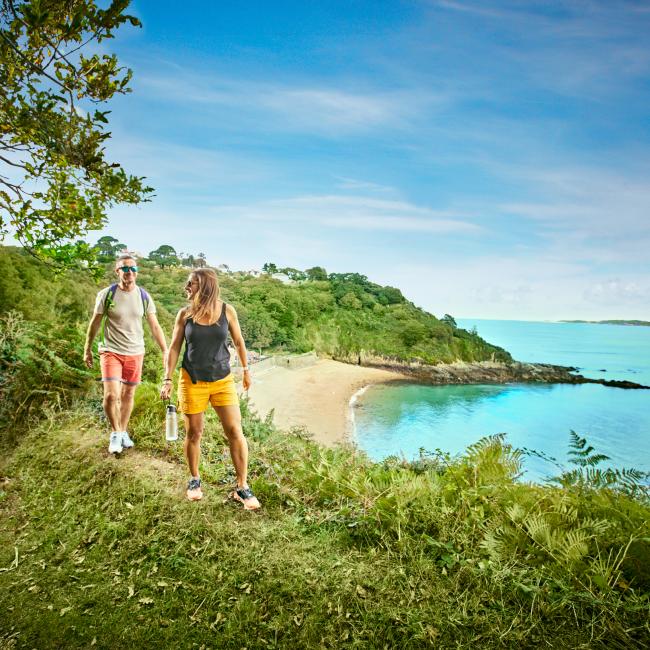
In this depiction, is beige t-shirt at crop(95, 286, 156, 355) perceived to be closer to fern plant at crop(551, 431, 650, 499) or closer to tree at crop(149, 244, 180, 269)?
fern plant at crop(551, 431, 650, 499)

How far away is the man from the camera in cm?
396

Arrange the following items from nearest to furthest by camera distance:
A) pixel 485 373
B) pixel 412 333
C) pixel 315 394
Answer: pixel 315 394 → pixel 485 373 → pixel 412 333

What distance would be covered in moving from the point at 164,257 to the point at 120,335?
2794 cm

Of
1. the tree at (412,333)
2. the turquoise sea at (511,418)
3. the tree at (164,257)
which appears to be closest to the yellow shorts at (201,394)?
the turquoise sea at (511,418)

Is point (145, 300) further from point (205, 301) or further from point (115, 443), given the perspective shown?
point (115, 443)

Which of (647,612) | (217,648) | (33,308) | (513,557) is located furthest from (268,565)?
(33,308)

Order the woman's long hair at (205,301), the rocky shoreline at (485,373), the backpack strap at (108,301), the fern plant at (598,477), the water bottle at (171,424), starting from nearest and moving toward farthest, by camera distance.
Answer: the woman's long hair at (205,301)
the fern plant at (598,477)
the water bottle at (171,424)
the backpack strap at (108,301)
the rocky shoreline at (485,373)

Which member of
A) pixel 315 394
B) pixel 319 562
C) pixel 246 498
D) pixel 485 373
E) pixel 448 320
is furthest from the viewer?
pixel 448 320

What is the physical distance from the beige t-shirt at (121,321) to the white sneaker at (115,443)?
2.94 ft

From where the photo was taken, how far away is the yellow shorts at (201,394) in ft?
10.5

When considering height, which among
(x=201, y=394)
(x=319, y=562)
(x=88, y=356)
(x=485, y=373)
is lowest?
(x=485, y=373)

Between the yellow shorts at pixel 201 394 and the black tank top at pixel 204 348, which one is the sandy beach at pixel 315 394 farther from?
the black tank top at pixel 204 348

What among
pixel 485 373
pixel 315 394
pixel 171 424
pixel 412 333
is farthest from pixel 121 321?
pixel 412 333

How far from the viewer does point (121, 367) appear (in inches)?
161
